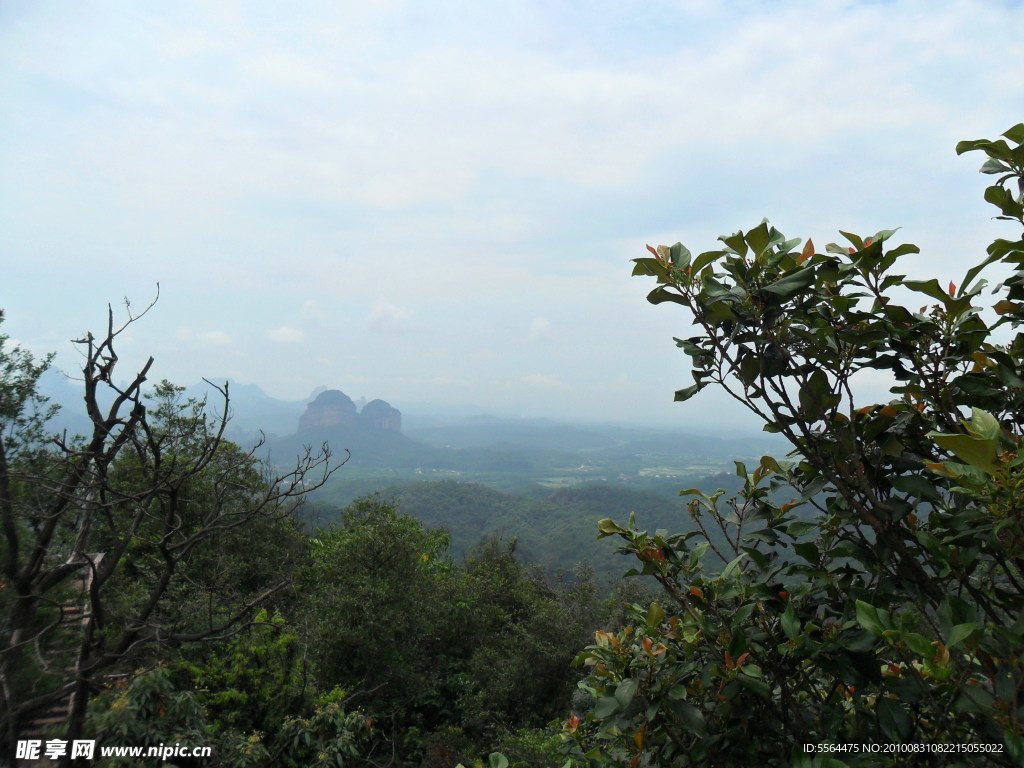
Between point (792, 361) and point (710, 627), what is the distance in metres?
0.84

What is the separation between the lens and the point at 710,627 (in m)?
1.59

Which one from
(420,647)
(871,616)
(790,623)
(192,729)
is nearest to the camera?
(871,616)

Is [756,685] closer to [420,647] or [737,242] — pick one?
[737,242]

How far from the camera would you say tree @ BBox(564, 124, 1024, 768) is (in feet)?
4.56

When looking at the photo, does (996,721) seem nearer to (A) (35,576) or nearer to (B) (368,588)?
(A) (35,576)

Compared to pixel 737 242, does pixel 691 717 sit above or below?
below

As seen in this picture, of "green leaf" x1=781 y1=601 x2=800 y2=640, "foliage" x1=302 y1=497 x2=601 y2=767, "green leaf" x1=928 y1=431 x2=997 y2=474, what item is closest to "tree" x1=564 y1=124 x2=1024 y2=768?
"green leaf" x1=781 y1=601 x2=800 y2=640

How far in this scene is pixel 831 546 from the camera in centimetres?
175

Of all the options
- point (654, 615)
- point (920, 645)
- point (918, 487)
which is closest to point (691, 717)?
point (654, 615)

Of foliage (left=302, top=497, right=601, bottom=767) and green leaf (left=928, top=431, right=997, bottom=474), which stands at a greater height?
green leaf (left=928, top=431, right=997, bottom=474)

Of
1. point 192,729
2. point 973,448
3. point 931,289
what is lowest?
point 192,729

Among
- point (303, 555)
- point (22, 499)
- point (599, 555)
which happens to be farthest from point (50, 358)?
point (599, 555)

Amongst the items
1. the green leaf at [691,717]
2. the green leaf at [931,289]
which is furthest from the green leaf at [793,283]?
the green leaf at [691,717]

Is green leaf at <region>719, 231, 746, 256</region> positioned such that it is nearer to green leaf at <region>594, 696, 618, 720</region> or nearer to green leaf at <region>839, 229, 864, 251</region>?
green leaf at <region>839, 229, 864, 251</region>
